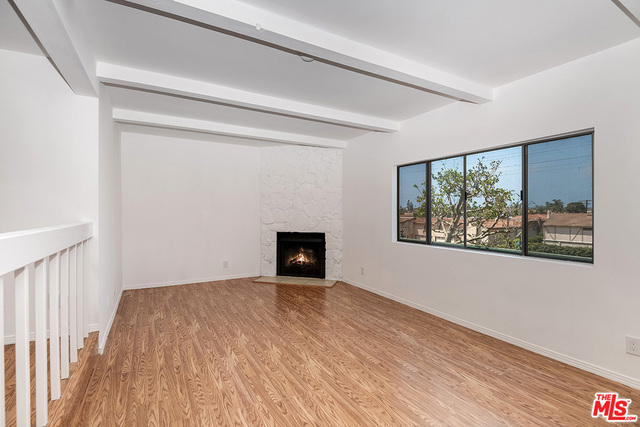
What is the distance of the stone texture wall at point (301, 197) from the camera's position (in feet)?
19.5

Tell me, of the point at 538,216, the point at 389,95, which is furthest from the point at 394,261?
the point at 389,95

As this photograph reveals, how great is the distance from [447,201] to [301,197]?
2818 mm

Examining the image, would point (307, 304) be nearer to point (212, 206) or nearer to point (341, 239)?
point (341, 239)

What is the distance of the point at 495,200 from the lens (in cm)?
348

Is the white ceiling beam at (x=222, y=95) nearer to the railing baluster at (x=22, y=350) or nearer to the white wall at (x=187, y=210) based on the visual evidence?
the railing baluster at (x=22, y=350)

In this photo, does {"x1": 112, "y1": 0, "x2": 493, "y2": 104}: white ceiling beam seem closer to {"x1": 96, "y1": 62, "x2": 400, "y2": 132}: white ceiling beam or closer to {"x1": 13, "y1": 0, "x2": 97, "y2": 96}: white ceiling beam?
{"x1": 13, "y1": 0, "x2": 97, "y2": 96}: white ceiling beam

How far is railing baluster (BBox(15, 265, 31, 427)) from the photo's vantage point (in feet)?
4.38

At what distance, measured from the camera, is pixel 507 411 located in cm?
207

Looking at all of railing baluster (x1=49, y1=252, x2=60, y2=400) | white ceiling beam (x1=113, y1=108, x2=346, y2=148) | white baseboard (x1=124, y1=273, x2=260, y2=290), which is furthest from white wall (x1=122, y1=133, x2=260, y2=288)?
railing baluster (x1=49, y1=252, x2=60, y2=400)

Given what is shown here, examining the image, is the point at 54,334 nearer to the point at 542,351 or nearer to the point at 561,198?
the point at 542,351

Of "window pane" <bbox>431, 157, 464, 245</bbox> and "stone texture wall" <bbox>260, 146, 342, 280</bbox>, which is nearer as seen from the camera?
"window pane" <bbox>431, 157, 464, 245</bbox>

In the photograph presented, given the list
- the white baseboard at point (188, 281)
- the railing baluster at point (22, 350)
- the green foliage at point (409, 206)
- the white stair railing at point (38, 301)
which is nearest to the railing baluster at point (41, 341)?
the white stair railing at point (38, 301)

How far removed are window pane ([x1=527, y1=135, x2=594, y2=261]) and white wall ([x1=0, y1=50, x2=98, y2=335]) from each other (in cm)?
412

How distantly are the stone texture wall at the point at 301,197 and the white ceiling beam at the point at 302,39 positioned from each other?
3.11 metres
